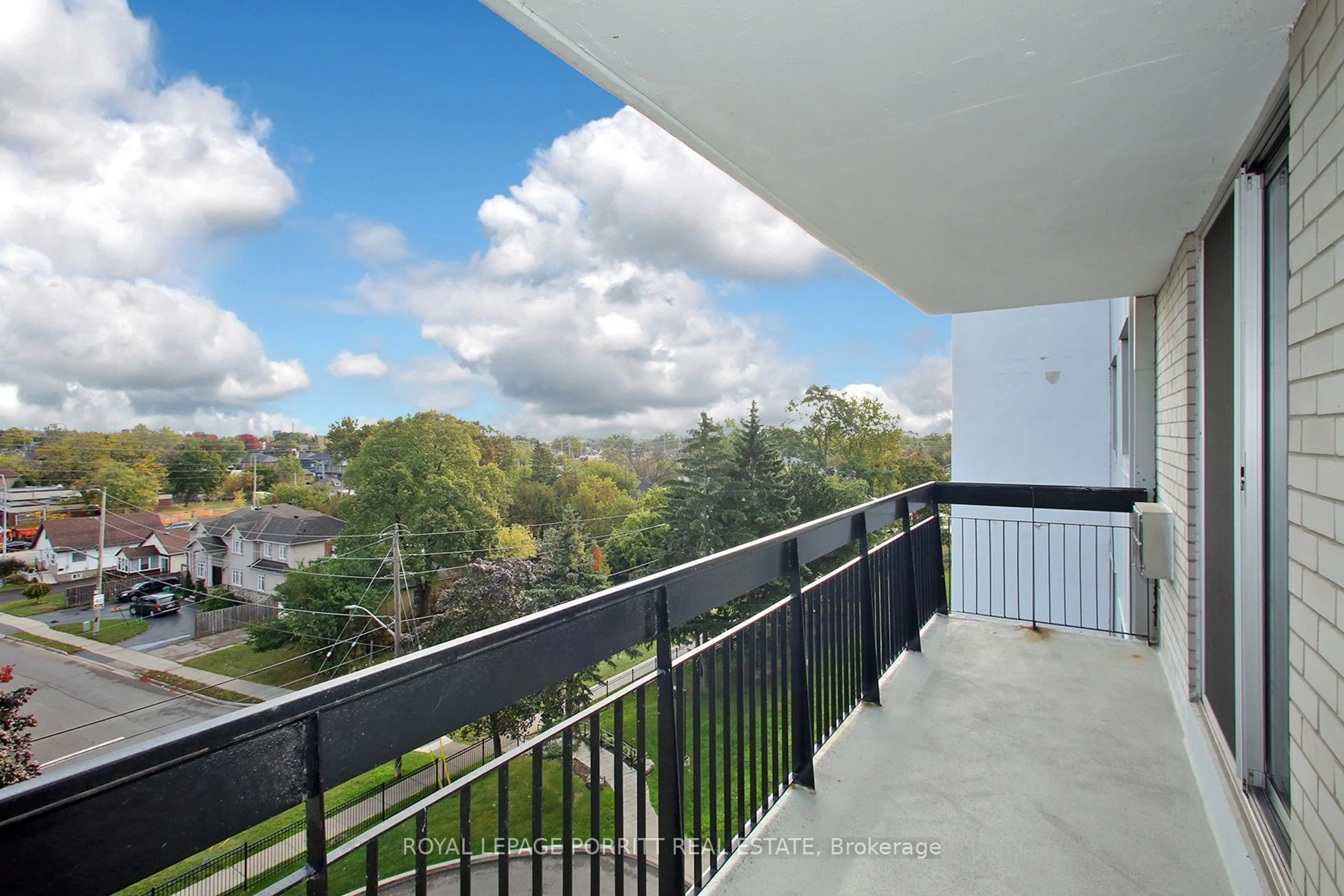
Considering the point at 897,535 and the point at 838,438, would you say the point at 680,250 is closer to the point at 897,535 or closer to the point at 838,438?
the point at 838,438

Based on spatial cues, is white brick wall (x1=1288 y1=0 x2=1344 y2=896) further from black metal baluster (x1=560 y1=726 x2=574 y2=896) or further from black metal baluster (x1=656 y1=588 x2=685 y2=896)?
black metal baluster (x1=560 y1=726 x2=574 y2=896)

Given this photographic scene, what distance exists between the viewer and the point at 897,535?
357 cm

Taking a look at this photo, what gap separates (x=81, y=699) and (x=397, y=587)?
7587 millimetres

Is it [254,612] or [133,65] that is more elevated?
[133,65]

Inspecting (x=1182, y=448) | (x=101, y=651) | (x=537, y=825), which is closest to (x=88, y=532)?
(x=101, y=651)

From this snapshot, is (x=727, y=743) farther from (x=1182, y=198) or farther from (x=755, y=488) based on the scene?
(x=755, y=488)

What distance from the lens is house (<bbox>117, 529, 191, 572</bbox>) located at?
16.2m

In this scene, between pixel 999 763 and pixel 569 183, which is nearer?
pixel 999 763

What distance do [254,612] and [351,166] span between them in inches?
1202

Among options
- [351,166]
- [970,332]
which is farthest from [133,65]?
[970,332]

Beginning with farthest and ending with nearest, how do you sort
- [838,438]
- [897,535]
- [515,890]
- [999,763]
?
[838,438]
[515,890]
[897,535]
[999,763]

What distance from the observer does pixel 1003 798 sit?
2256mm

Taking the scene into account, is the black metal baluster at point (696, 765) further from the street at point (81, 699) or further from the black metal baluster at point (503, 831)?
the street at point (81, 699)

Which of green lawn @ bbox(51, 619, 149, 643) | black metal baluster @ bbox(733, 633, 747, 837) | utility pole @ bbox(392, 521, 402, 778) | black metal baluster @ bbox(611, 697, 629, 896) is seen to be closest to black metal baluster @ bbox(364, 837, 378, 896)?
black metal baluster @ bbox(611, 697, 629, 896)
